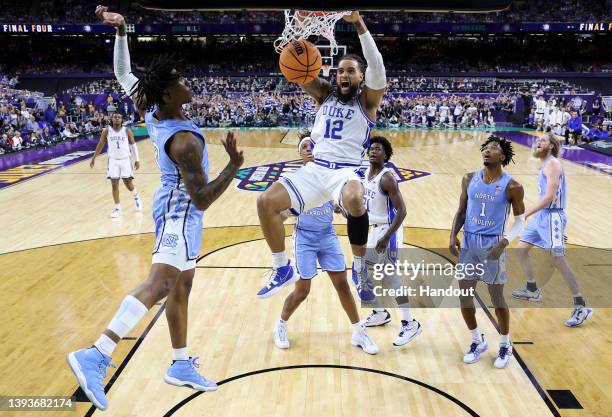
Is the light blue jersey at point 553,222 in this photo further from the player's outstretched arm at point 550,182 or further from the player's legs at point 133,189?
the player's legs at point 133,189

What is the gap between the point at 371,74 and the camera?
412 cm

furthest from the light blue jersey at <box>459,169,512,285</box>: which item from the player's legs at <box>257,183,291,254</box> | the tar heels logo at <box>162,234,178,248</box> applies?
the tar heels logo at <box>162,234,178,248</box>

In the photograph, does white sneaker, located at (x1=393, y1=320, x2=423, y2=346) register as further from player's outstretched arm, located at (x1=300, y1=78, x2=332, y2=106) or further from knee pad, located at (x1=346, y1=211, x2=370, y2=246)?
player's outstretched arm, located at (x1=300, y1=78, x2=332, y2=106)

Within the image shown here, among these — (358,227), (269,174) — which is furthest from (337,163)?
(269,174)

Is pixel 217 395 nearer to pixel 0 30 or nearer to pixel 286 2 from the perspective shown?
pixel 286 2

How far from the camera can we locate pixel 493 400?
4.21 metres

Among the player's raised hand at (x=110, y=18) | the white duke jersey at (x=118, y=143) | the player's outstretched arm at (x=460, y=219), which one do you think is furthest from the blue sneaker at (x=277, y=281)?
the white duke jersey at (x=118, y=143)

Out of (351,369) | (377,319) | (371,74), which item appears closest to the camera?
(371,74)

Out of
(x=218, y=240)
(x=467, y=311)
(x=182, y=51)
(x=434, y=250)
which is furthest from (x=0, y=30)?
(x=467, y=311)

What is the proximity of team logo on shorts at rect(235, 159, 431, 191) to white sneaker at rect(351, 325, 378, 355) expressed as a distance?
755 centimetres

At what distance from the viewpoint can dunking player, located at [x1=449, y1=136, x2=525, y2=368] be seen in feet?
15.0

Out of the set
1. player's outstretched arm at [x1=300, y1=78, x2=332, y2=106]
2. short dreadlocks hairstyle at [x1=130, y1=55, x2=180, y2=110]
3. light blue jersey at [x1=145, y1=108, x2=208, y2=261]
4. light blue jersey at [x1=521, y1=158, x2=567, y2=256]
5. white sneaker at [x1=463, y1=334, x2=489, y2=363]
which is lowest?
white sneaker at [x1=463, y1=334, x2=489, y2=363]

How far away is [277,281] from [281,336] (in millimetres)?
1045

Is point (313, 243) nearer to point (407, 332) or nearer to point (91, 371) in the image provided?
point (407, 332)
